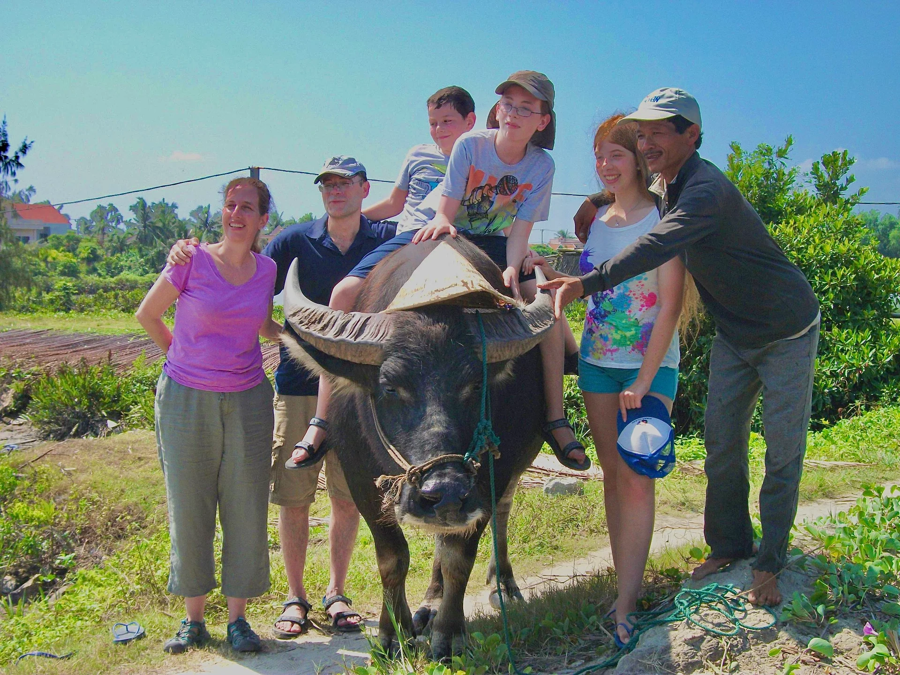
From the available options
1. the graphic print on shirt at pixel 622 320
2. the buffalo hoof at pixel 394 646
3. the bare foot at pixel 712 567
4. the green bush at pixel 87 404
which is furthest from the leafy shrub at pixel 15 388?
the bare foot at pixel 712 567

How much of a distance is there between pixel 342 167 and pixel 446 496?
2487 millimetres

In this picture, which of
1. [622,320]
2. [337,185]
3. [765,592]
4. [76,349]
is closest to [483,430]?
[622,320]

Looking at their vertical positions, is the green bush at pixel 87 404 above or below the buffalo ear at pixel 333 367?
Result: below

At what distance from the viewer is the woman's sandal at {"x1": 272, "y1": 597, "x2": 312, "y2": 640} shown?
437 cm

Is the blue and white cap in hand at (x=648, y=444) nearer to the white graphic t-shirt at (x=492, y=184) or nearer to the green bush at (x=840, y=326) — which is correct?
the white graphic t-shirt at (x=492, y=184)

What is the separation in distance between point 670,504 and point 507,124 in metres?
4.08

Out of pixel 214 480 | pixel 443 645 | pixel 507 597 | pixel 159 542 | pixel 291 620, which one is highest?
pixel 214 480

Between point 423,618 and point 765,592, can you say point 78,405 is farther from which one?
point 765,592

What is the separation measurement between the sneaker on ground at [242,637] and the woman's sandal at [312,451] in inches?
39.4

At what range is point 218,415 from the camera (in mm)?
4004

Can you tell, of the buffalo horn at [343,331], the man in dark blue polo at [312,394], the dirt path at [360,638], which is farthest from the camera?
the man in dark blue polo at [312,394]

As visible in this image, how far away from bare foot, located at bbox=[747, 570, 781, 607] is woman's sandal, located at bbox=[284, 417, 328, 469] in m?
2.34

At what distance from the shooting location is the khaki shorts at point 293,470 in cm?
459

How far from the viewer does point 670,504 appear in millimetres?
6488
